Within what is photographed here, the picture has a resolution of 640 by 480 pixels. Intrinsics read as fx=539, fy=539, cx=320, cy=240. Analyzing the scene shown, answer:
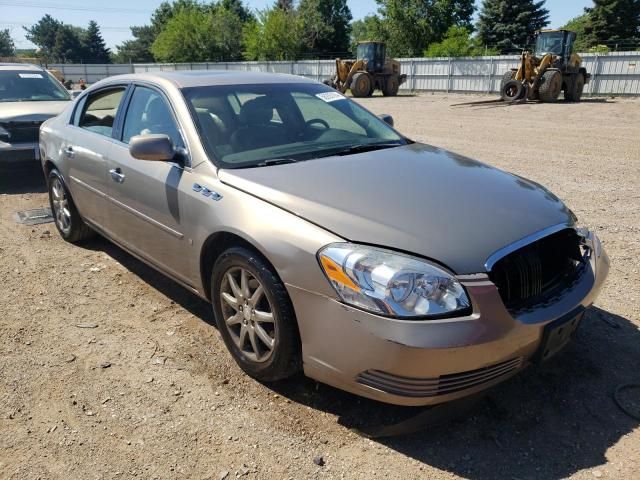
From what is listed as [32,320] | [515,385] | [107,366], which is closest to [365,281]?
[515,385]

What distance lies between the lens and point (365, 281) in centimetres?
226

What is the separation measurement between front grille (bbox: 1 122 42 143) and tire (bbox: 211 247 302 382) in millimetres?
5711

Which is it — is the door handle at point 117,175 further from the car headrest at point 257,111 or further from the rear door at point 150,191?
the car headrest at point 257,111

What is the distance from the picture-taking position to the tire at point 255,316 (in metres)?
2.58

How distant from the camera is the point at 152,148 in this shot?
3.10 metres

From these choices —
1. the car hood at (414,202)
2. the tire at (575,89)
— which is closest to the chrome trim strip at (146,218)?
the car hood at (414,202)

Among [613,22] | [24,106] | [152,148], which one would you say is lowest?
[24,106]

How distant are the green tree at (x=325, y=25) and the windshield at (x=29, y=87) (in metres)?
49.7

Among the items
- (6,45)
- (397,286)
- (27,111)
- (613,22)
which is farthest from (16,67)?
(6,45)

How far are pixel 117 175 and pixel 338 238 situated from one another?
6.97ft

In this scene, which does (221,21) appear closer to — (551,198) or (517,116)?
(517,116)

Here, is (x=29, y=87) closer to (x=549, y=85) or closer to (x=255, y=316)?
(x=255, y=316)

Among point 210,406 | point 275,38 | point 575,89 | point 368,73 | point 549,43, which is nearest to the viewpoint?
point 210,406

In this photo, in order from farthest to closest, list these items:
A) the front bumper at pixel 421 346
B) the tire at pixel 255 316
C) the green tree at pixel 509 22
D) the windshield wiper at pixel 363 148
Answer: the green tree at pixel 509 22 → the windshield wiper at pixel 363 148 → the tire at pixel 255 316 → the front bumper at pixel 421 346
